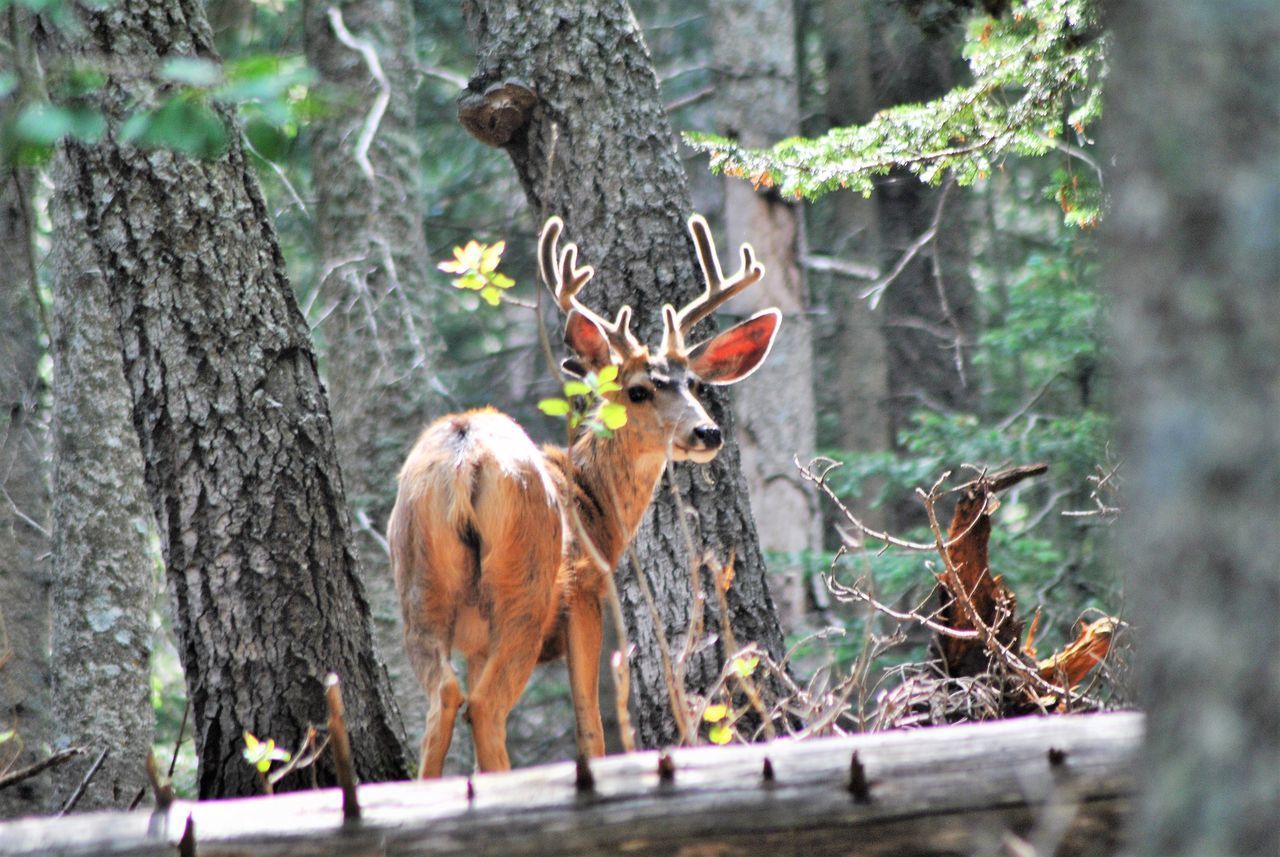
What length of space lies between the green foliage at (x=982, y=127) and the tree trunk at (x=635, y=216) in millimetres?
605

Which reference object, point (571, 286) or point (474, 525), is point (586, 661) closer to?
point (474, 525)

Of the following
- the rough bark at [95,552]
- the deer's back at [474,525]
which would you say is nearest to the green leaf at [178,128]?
the deer's back at [474,525]

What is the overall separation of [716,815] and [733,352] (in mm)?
3638

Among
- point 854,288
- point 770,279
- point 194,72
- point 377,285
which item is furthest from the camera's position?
point 854,288

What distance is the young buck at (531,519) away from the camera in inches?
215

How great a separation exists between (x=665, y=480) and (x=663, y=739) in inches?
50.2

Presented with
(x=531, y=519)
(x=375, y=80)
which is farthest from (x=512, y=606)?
(x=375, y=80)

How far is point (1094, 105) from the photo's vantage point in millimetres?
5211

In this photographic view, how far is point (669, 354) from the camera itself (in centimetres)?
648

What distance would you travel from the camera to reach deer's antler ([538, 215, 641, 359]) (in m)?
6.06

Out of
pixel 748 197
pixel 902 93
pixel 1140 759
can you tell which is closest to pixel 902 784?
pixel 1140 759

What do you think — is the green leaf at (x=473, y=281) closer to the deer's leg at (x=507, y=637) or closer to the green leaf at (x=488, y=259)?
the green leaf at (x=488, y=259)

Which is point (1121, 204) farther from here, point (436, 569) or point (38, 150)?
point (436, 569)

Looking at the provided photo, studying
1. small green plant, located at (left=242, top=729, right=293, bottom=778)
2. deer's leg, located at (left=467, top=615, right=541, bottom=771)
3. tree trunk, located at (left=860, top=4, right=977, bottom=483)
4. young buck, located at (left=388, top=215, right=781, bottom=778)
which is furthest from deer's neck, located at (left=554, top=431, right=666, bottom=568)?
tree trunk, located at (left=860, top=4, right=977, bottom=483)
